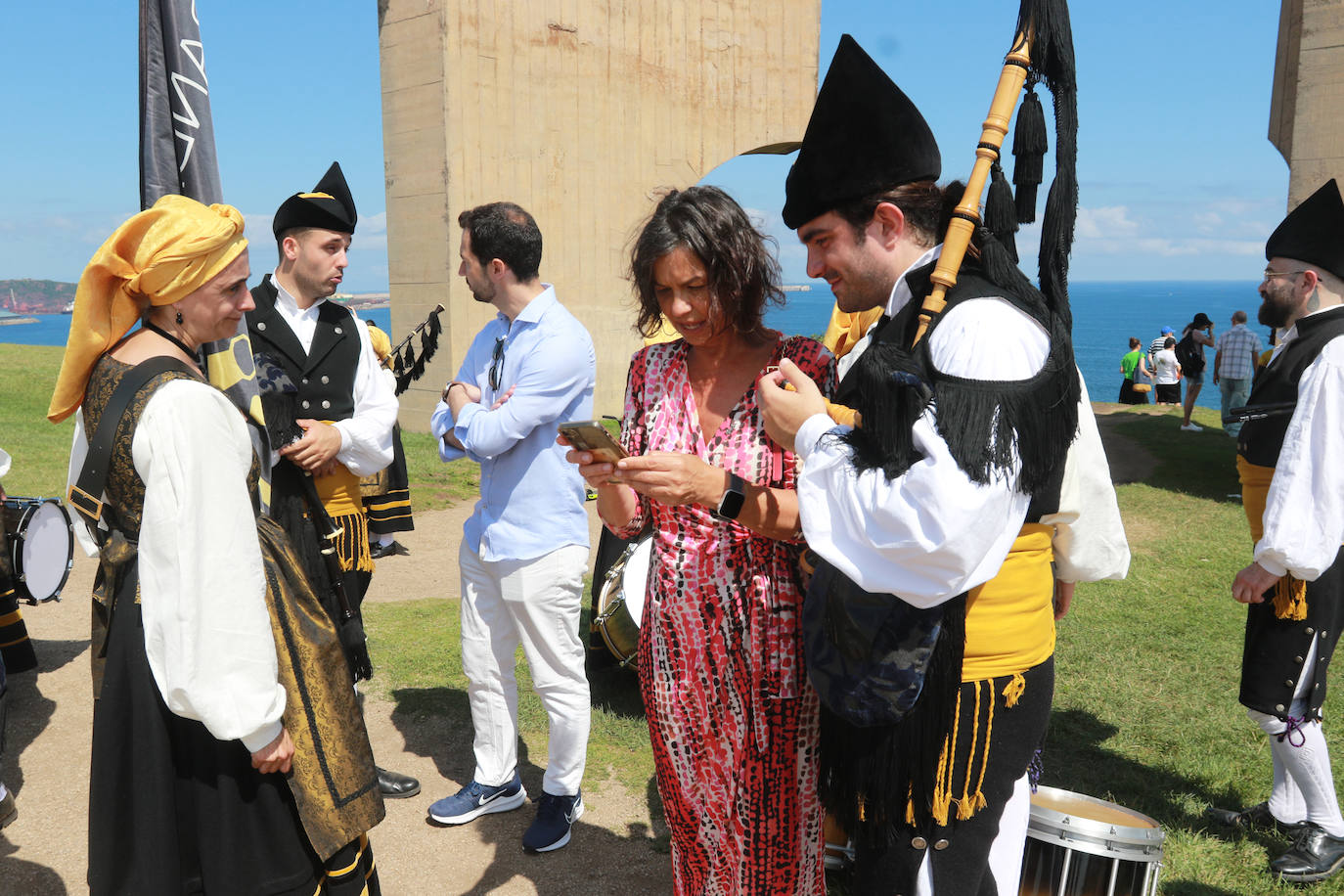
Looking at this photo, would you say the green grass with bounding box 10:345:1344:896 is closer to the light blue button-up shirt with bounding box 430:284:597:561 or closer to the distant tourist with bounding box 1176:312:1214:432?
the light blue button-up shirt with bounding box 430:284:597:561

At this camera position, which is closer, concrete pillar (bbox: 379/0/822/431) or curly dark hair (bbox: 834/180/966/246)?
curly dark hair (bbox: 834/180/966/246)

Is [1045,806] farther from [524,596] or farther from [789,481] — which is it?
[524,596]

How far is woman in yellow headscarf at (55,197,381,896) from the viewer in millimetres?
1890

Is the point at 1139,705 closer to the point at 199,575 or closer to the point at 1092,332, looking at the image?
the point at 199,575

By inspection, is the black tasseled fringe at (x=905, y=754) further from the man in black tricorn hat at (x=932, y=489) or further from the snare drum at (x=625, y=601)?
the snare drum at (x=625, y=601)

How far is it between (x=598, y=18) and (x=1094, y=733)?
11952mm

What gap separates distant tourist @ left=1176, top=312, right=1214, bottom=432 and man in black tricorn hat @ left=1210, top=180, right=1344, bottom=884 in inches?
501

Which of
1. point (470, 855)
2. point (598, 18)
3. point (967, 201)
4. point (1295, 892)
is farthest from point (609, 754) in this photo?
point (598, 18)

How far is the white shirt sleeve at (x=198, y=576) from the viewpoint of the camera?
1.88 m

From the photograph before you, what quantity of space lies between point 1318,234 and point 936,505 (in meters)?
2.87

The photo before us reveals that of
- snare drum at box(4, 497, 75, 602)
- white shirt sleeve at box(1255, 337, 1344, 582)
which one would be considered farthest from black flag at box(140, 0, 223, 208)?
white shirt sleeve at box(1255, 337, 1344, 582)

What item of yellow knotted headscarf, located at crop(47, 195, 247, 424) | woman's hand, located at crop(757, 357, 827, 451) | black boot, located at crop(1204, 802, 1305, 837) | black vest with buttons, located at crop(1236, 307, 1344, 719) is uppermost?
yellow knotted headscarf, located at crop(47, 195, 247, 424)

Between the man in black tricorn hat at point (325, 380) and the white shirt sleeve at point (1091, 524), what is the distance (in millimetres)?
2566

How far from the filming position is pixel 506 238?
353 cm
